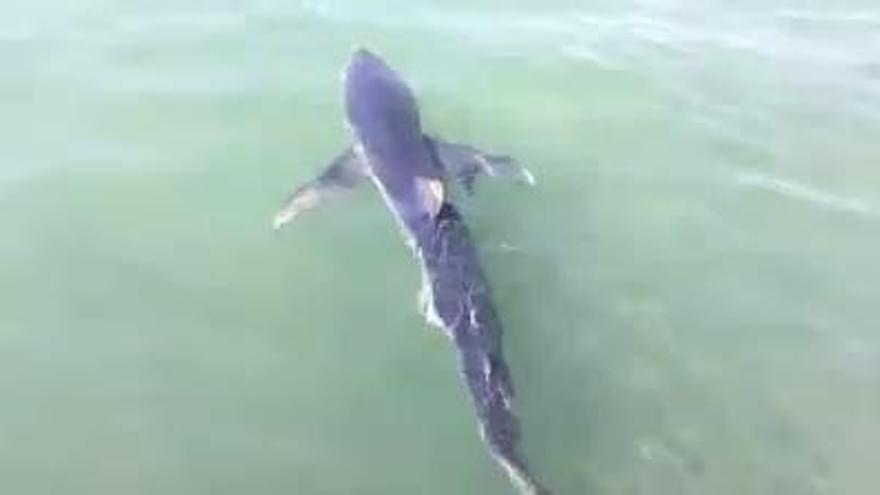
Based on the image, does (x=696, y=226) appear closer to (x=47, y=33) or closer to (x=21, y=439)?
(x=21, y=439)

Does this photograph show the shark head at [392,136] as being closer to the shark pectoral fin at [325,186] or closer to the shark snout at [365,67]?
the shark snout at [365,67]

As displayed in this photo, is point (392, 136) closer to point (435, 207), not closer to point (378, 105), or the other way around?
point (378, 105)

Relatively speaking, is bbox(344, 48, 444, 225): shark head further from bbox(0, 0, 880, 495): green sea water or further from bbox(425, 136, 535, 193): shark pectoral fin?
bbox(0, 0, 880, 495): green sea water

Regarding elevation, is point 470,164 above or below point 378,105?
below

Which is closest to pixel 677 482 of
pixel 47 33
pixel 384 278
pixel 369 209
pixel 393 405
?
pixel 393 405

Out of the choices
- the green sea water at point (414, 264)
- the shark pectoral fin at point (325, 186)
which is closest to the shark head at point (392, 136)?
the shark pectoral fin at point (325, 186)

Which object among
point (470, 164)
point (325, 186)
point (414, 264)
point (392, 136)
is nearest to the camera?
point (414, 264)

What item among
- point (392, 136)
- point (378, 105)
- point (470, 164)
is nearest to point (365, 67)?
point (378, 105)

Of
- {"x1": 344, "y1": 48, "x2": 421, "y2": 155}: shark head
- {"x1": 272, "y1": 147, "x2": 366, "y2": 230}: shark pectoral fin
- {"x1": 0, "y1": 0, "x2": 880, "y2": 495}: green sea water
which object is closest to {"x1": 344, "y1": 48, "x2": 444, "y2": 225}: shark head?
{"x1": 344, "y1": 48, "x2": 421, "y2": 155}: shark head
